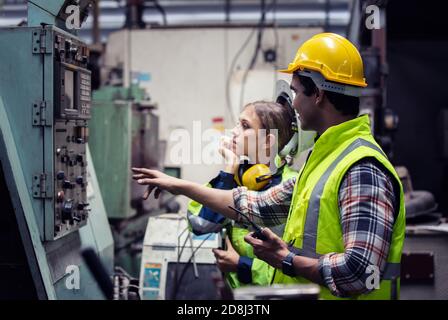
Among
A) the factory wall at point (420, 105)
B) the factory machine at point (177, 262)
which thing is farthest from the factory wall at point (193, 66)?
the factory machine at point (177, 262)

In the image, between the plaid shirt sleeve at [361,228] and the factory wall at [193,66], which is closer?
the plaid shirt sleeve at [361,228]

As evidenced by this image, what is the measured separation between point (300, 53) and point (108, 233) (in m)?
1.70

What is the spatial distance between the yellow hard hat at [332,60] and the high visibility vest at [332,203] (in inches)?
4.5

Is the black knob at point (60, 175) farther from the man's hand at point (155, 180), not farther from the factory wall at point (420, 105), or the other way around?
the factory wall at point (420, 105)

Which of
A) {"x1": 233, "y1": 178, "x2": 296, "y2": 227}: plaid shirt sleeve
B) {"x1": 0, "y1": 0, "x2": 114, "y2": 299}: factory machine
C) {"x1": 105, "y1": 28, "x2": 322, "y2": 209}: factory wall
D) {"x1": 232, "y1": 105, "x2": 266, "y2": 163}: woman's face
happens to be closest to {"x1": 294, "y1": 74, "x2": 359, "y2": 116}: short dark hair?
{"x1": 233, "y1": 178, "x2": 296, "y2": 227}: plaid shirt sleeve

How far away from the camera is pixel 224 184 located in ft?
6.79

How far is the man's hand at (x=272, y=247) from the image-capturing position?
144cm

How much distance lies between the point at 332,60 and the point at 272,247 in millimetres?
514

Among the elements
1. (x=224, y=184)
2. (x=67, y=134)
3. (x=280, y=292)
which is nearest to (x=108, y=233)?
(x=67, y=134)

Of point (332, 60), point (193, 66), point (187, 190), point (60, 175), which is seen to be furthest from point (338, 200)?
point (193, 66)

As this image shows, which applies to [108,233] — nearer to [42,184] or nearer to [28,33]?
[42,184]

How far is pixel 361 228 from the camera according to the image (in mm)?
1347

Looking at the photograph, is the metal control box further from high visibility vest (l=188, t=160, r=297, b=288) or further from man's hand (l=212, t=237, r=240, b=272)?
man's hand (l=212, t=237, r=240, b=272)

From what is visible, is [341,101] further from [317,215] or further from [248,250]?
[248,250]
